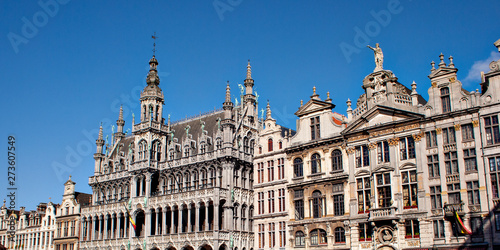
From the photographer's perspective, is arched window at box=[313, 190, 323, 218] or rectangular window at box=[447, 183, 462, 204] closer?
rectangular window at box=[447, 183, 462, 204]

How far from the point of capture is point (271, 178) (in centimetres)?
5734

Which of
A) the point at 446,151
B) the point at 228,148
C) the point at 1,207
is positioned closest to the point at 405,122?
the point at 446,151

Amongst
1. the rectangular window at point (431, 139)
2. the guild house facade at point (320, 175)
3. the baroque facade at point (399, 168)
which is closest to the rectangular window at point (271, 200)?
the guild house facade at point (320, 175)

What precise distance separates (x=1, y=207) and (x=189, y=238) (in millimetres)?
50556

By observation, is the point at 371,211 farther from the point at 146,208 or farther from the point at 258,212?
the point at 146,208

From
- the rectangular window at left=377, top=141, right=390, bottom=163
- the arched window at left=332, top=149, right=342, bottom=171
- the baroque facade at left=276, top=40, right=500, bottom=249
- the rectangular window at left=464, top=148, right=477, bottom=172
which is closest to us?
the baroque facade at left=276, top=40, right=500, bottom=249

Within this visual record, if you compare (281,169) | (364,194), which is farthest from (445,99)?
(281,169)

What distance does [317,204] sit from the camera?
5216cm

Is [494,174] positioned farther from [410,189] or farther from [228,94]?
[228,94]

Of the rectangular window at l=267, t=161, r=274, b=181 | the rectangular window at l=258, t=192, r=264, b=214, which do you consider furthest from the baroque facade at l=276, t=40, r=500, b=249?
the rectangular window at l=258, t=192, r=264, b=214

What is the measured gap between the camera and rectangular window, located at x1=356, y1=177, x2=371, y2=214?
4891 cm

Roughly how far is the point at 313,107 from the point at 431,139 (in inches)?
495

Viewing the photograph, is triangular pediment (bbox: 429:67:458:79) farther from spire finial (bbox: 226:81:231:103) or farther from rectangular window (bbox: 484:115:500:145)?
spire finial (bbox: 226:81:231:103)

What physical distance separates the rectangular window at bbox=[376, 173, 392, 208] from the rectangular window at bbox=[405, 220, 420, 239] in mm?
2362
